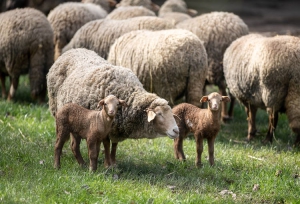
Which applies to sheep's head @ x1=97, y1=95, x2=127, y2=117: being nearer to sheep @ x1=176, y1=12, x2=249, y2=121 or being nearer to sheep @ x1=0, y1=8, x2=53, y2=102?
sheep @ x1=176, y1=12, x2=249, y2=121

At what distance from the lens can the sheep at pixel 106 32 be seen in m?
9.87

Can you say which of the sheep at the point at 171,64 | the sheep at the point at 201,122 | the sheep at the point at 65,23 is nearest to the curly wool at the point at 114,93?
the sheep at the point at 201,122

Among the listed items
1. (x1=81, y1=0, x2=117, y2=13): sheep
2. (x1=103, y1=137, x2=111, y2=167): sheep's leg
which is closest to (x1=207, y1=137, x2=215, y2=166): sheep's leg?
(x1=103, y1=137, x2=111, y2=167): sheep's leg

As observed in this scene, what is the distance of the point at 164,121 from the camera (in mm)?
6398

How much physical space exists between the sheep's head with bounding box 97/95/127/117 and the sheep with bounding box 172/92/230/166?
1.05 metres

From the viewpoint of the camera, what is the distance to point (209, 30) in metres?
10.1

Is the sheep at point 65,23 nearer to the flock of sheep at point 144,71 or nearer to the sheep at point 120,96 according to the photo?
the flock of sheep at point 144,71

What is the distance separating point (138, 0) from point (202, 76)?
539 cm

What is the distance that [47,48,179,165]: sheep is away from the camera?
643cm

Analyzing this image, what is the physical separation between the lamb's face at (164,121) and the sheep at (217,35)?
12.4 feet

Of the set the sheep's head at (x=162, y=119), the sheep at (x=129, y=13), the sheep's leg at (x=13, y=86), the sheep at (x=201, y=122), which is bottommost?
the sheep's leg at (x=13, y=86)

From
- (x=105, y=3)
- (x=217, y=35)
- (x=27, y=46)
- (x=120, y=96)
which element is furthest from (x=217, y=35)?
(x=105, y=3)

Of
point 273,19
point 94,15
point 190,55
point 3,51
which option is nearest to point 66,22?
point 94,15

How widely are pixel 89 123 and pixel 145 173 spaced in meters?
0.91
